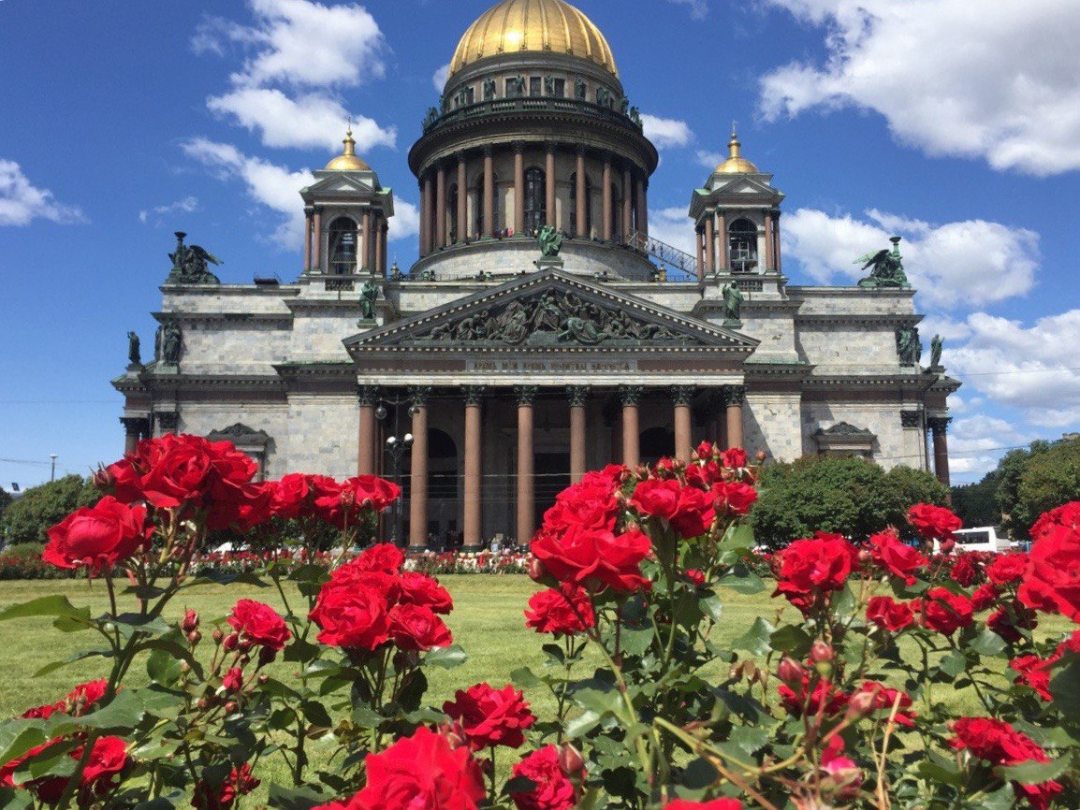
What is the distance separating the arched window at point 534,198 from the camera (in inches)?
2343

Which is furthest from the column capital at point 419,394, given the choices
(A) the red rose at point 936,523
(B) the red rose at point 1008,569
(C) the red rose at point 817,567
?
(C) the red rose at point 817,567

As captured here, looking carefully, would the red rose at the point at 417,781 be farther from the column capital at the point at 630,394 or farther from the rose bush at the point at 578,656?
the column capital at the point at 630,394

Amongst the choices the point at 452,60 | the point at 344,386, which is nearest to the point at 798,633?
the point at 344,386

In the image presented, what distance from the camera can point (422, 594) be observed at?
3.88 meters

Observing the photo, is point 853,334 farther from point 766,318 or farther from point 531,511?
point 531,511

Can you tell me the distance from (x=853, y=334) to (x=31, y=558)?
44.2 m

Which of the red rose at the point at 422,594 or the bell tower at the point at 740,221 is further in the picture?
the bell tower at the point at 740,221

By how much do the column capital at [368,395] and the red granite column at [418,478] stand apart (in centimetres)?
182

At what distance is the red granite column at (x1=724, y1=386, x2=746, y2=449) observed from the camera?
1703 inches

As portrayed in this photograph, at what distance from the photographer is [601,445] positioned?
5109 cm

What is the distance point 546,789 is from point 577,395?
40316 mm

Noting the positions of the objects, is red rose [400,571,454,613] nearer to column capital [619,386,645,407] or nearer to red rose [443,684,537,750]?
red rose [443,684,537,750]

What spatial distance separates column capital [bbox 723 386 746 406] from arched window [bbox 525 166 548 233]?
20.9m

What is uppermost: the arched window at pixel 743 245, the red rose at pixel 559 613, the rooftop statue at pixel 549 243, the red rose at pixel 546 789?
the arched window at pixel 743 245
